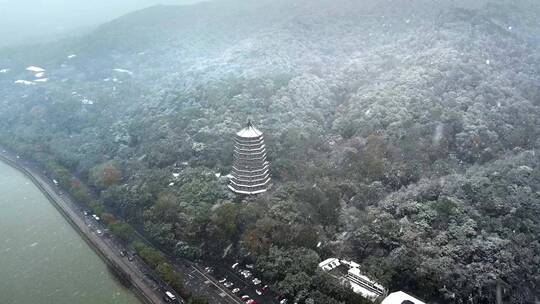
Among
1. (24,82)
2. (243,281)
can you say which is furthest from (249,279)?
(24,82)

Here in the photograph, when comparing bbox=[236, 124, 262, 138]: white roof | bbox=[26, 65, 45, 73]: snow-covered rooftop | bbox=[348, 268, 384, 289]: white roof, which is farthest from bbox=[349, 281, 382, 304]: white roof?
bbox=[26, 65, 45, 73]: snow-covered rooftop

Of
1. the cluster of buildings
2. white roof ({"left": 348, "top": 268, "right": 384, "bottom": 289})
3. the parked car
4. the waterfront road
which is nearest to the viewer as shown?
the cluster of buildings

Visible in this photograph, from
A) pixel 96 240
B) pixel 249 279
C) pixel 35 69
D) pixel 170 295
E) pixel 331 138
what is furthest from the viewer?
pixel 35 69

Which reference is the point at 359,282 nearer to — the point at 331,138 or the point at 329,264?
the point at 329,264

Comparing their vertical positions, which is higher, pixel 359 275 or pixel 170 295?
pixel 359 275

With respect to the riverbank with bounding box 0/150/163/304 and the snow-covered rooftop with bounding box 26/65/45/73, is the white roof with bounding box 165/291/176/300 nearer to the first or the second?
the riverbank with bounding box 0/150/163/304

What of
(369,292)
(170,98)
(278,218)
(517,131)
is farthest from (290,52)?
(369,292)
